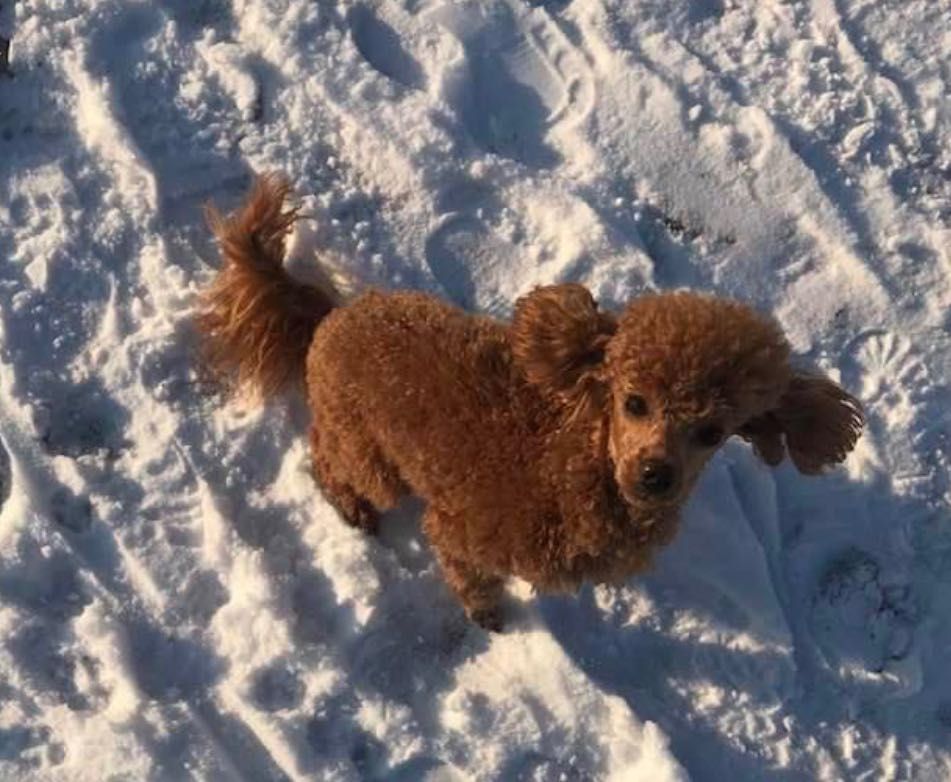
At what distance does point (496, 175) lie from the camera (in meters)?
3.97

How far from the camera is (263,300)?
333 cm

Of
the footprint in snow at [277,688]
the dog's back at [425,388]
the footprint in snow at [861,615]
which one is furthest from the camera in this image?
the footprint in snow at [861,615]

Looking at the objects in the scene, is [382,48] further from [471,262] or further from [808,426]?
[808,426]

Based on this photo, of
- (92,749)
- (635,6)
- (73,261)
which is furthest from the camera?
(635,6)

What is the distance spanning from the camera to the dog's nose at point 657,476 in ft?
8.35

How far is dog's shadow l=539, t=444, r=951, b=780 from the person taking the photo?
352 centimetres

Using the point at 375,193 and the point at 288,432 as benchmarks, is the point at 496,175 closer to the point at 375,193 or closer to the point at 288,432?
the point at 375,193

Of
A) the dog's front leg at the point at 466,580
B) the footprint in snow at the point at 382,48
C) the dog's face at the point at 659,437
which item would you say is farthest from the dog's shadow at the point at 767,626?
the footprint in snow at the point at 382,48

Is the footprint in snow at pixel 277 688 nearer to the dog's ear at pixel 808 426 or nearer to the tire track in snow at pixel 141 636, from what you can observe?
the tire track in snow at pixel 141 636

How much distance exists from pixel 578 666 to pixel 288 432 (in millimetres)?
1194

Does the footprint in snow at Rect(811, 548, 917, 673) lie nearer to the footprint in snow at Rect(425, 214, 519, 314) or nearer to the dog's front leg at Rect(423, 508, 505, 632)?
the dog's front leg at Rect(423, 508, 505, 632)

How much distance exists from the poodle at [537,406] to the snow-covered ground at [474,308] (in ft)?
1.47

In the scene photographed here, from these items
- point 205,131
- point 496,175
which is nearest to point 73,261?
point 205,131

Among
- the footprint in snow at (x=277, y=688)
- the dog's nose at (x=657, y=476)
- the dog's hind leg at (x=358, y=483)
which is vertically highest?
the dog's nose at (x=657, y=476)
